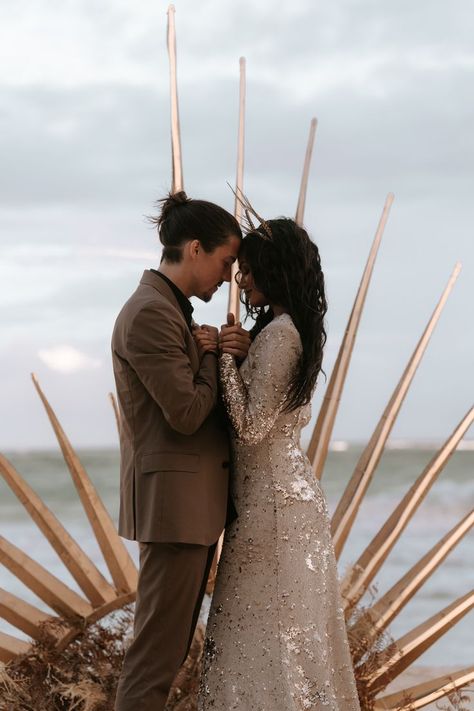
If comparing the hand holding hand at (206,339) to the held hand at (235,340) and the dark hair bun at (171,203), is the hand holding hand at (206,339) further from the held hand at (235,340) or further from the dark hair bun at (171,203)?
the dark hair bun at (171,203)

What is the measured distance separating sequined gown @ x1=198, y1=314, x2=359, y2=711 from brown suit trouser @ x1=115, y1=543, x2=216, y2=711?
12cm

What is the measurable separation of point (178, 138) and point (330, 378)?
85 cm

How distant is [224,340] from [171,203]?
0.37 meters

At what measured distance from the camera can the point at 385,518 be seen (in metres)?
12.8

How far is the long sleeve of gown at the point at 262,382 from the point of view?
2412 millimetres

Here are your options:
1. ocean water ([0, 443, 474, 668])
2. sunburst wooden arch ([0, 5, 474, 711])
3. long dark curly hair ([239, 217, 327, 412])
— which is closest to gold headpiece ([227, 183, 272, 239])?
long dark curly hair ([239, 217, 327, 412])

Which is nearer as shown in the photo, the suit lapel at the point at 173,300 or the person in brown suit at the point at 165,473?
the person in brown suit at the point at 165,473

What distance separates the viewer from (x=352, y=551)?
9562 millimetres

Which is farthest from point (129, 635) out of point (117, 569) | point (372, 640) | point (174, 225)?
point (174, 225)

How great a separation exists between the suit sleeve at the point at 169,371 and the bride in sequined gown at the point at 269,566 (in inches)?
3.6

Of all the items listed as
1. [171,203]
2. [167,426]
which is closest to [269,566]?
[167,426]

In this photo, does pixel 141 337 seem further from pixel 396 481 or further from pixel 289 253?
pixel 396 481

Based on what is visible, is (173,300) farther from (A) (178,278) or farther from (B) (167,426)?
(B) (167,426)

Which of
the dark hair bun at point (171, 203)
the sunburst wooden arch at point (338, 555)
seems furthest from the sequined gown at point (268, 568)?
the sunburst wooden arch at point (338, 555)
